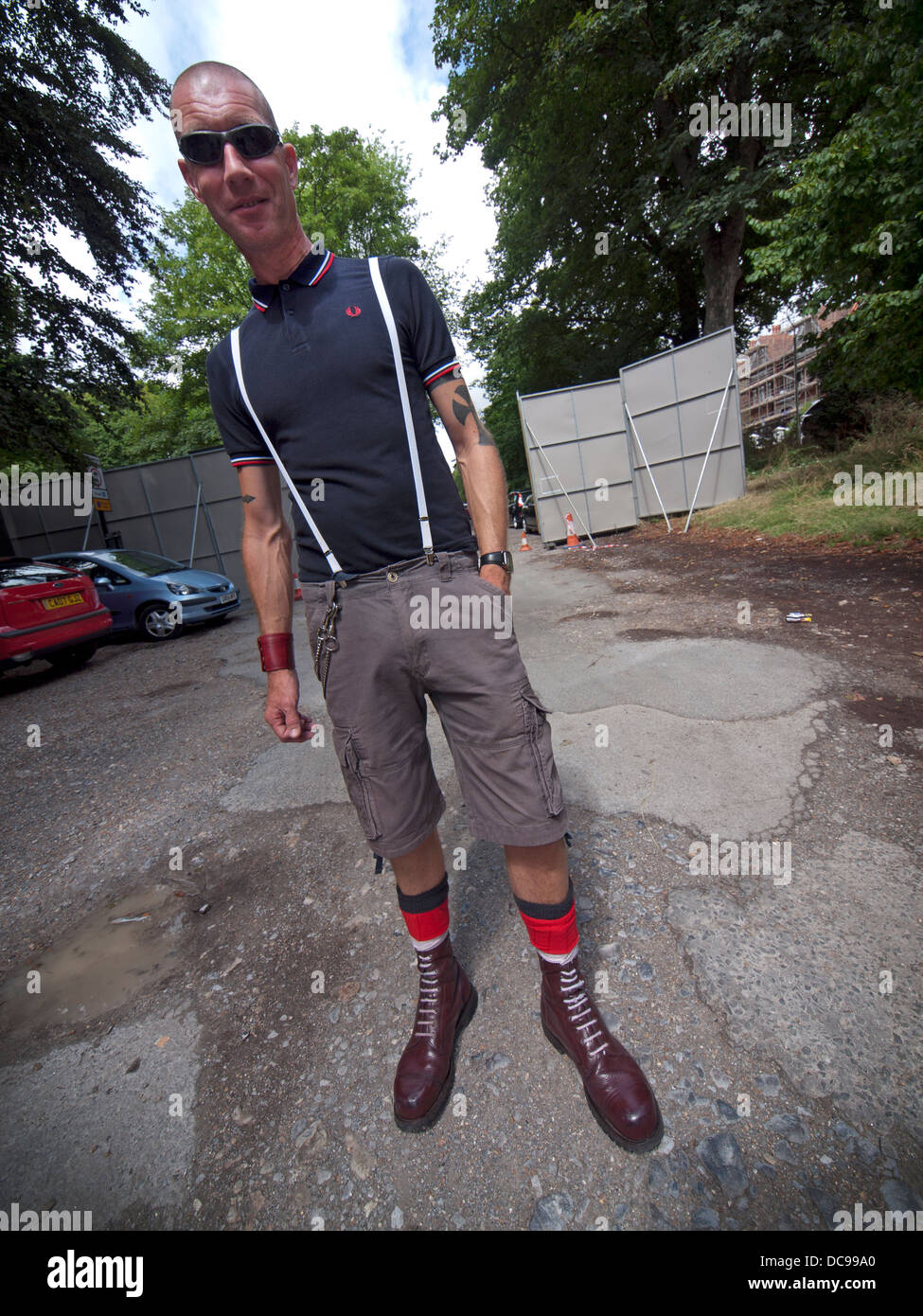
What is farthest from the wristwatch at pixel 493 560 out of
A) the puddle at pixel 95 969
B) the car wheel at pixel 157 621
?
the car wheel at pixel 157 621

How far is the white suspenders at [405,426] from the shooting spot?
56.2 inches

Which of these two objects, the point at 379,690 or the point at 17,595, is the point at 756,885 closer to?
the point at 379,690

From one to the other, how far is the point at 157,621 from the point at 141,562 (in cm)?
131

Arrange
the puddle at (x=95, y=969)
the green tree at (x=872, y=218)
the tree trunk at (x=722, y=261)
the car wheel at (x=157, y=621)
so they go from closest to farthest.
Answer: the puddle at (x=95, y=969) < the green tree at (x=872, y=218) < the car wheel at (x=157, y=621) < the tree trunk at (x=722, y=261)

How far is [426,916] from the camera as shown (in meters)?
1.68

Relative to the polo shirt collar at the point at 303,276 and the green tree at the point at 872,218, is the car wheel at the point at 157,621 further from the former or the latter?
the green tree at the point at 872,218

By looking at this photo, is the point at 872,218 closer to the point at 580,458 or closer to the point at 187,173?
the point at 580,458

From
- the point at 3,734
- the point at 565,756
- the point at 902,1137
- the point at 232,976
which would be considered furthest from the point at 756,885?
the point at 3,734

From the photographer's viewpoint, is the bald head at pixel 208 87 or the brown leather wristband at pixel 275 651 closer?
the bald head at pixel 208 87

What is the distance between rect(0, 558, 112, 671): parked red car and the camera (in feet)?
20.6

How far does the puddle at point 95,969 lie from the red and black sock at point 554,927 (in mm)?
1444

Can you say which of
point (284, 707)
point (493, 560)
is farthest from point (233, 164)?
point (284, 707)

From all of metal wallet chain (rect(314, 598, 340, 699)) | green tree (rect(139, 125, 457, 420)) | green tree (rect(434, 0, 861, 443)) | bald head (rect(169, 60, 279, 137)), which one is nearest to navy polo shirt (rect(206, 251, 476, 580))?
metal wallet chain (rect(314, 598, 340, 699))

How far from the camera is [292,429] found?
1458mm
